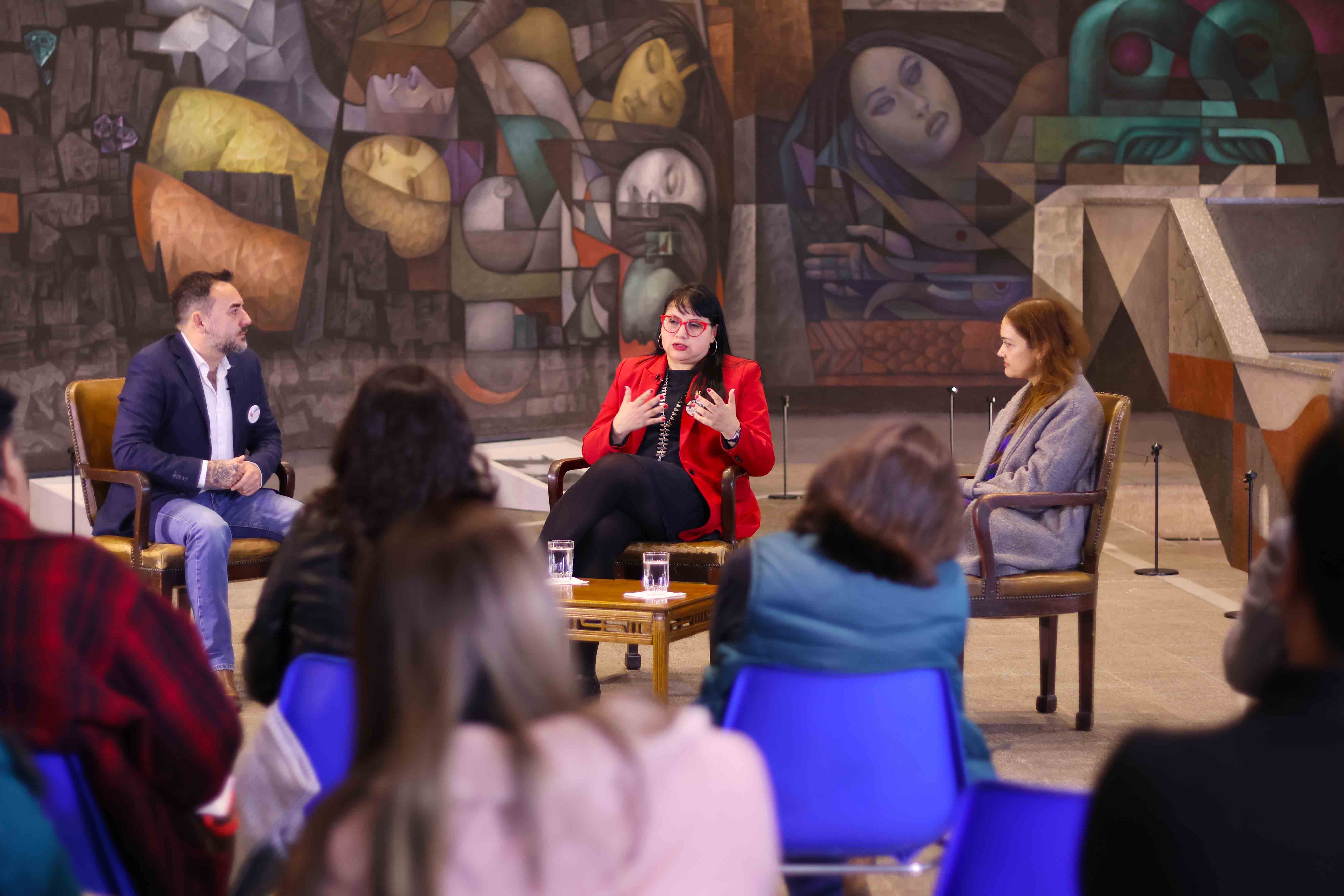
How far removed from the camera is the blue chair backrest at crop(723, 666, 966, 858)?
2.01m

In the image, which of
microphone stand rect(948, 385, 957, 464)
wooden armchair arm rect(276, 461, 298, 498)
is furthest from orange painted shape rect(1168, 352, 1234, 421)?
wooden armchair arm rect(276, 461, 298, 498)

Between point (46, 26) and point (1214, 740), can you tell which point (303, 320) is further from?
point (1214, 740)

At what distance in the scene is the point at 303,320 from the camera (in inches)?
347

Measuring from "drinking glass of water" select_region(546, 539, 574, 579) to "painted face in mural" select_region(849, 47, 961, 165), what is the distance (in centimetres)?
790

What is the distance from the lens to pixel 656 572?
3744 millimetres

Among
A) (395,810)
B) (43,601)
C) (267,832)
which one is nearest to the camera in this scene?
(395,810)

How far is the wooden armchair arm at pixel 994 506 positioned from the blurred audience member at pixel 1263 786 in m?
2.83

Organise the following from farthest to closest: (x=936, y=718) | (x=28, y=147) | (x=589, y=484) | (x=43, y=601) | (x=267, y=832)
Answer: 1. (x=28, y=147)
2. (x=589, y=484)
3. (x=936, y=718)
4. (x=267, y=832)
5. (x=43, y=601)

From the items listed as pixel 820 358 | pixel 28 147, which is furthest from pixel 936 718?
pixel 820 358

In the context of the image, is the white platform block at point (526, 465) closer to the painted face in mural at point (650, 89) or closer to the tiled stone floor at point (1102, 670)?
the tiled stone floor at point (1102, 670)

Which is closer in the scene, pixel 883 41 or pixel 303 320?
pixel 303 320

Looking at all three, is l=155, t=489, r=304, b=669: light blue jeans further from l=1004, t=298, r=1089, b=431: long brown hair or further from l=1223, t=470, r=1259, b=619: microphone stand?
l=1223, t=470, r=1259, b=619: microphone stand

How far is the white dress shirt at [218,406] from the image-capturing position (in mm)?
4496

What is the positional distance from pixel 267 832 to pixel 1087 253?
992 cm
